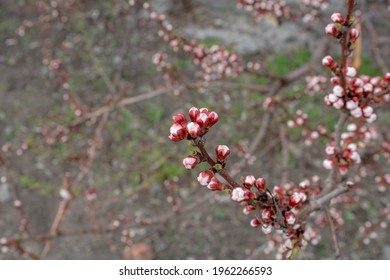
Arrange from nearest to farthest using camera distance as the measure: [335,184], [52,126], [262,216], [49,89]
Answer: [262,216]
[335,184]
[52,126]
[49,89]

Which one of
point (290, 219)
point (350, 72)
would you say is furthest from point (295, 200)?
point (350, 72)

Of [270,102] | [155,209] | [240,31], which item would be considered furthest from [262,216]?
[240,31]

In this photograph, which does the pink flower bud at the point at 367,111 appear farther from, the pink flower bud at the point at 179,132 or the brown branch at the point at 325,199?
the pink flower bud at the point at 179,132

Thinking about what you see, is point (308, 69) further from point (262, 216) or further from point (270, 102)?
point (262, 216)

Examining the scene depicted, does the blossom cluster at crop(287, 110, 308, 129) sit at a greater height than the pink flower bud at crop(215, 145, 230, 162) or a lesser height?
lesser

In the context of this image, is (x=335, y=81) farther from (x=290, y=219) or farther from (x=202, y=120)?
(x=202, y=120)

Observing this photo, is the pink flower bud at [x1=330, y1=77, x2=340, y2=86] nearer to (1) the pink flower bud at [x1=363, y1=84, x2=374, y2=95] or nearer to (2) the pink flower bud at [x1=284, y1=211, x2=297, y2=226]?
(1) the pink flower bud at [x1=363, y1=84, x2=374, y2=95]

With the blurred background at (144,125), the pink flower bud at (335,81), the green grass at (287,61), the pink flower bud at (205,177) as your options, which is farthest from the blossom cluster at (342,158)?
the green grass at (287,61)

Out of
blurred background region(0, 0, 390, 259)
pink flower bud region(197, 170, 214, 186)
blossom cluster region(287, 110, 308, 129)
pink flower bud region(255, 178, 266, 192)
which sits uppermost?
pink flower bud region(197, 170, 214, 186)

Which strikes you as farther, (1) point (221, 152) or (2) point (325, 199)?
(2) point (325, 199)

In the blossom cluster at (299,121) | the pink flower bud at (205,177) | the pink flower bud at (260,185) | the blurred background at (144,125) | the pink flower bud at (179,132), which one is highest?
the pink flower bud at (179,132)

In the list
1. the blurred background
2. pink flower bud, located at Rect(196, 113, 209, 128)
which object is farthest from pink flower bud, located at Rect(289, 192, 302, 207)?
the blurred background
